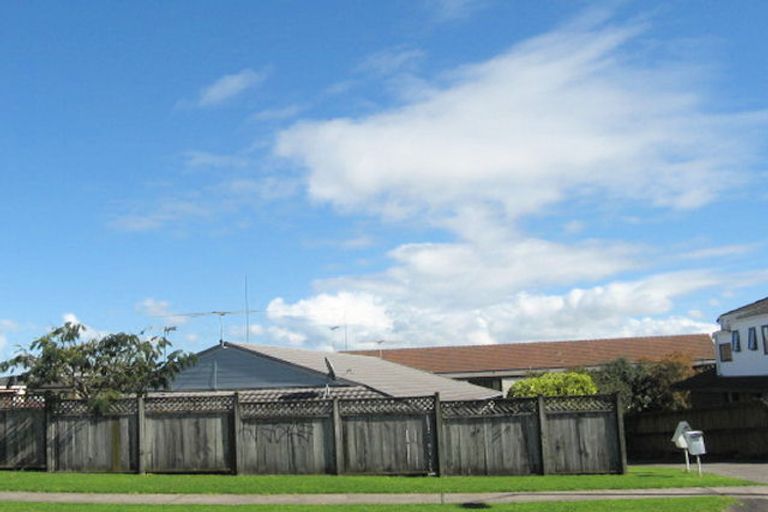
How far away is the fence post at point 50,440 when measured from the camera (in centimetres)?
1877

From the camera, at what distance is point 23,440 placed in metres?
19.1

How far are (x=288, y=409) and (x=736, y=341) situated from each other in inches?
1094

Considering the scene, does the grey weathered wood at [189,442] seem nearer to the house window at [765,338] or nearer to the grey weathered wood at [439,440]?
the grey weathered wood at [439,440]

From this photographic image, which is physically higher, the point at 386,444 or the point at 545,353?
the point at 545,353

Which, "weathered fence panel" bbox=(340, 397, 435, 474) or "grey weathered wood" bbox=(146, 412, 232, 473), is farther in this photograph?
"grey weathered wood" bbox=(146, 412, 232, 473)

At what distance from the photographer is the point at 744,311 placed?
38.9 metres

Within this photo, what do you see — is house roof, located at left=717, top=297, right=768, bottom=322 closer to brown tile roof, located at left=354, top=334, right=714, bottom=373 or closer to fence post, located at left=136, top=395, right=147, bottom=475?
brown tile roof, located at left=354, top=334, right=714, bottom=373

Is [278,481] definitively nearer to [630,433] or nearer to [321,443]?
[321,443]

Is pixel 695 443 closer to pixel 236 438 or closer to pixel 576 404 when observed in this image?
pixel 576 404

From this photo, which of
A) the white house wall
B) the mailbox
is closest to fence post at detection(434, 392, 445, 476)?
the mailbox

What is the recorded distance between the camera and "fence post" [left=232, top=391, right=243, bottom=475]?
59.0 feet

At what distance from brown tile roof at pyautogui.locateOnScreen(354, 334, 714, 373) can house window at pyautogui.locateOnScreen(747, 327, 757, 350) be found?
14.1 meters

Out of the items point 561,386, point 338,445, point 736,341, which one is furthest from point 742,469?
point 736,341

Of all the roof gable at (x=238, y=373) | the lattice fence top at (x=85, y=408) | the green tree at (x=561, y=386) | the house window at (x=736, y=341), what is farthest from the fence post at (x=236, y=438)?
the house window at (x=736, y=341)
